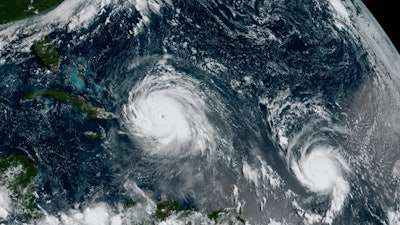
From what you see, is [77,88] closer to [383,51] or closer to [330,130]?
[330,130]

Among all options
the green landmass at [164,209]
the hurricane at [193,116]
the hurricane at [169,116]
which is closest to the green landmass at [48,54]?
the hurricane at [193,116]

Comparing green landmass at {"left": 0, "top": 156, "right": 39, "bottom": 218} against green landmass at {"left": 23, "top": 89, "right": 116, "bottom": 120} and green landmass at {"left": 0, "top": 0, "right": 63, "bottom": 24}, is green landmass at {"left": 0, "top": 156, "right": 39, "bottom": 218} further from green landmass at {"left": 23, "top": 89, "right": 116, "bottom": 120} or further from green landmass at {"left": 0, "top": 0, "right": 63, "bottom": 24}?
green landmass at {"left": 0, "top": 0, "right": 63, "bottom": 24}

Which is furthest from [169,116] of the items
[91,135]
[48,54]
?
[48,54]

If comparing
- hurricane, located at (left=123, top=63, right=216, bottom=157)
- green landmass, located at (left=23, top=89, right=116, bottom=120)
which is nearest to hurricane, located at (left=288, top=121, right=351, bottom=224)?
hurricane, located at (left=123, top=63, right=216, bottom=157)

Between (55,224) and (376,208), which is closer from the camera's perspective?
(55,224)

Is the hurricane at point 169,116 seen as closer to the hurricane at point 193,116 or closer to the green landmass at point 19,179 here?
the hurricane at point 193,116

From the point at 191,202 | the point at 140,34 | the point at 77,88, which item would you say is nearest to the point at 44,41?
the point at 77,88
